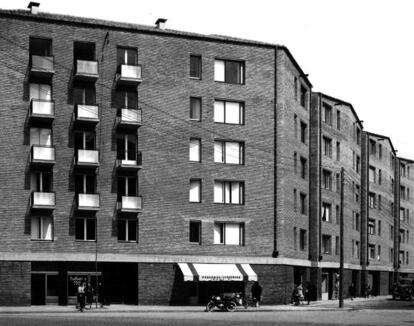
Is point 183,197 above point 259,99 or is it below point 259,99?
below

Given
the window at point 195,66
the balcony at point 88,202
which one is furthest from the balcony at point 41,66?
the window at point 195,66

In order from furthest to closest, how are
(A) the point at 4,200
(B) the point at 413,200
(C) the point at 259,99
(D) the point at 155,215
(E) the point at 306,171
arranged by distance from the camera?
(B) the point at 413,200
(E) the point at 306,171
(C) the point at 259,99
(D) the point at 155,215
(A) the point at 4,200

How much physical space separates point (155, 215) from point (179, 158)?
4.45m

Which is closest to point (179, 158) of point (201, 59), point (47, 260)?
point (201, 59)

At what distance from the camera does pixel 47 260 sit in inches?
2142

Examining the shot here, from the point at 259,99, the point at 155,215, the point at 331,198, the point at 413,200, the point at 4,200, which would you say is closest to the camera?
the point at 4,200

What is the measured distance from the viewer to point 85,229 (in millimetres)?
55969

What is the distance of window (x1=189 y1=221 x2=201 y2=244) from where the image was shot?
58.9m

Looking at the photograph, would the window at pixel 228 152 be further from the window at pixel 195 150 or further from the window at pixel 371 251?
the window at pixel 371 251

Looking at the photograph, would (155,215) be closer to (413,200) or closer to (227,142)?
(227,142)

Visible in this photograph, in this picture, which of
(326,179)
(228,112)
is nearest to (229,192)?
(228,112)

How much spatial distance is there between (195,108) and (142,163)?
597 cm

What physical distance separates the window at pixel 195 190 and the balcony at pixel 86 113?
8.40m

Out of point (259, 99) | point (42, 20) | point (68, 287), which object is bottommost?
point (68, 287)
